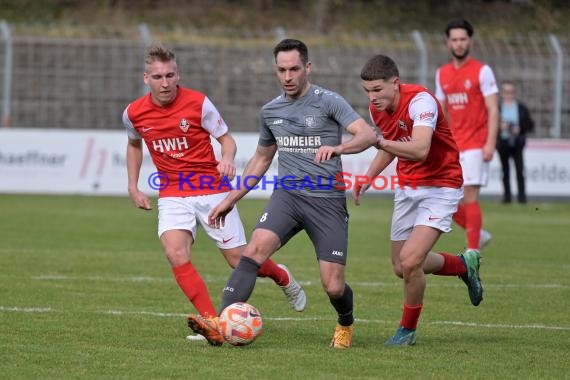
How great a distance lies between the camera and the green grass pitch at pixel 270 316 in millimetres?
6555

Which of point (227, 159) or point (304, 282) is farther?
point (304, 282)

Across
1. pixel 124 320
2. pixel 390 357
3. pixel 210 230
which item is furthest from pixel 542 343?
pixel 124 320

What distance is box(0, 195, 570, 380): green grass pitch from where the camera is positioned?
6.55 metres

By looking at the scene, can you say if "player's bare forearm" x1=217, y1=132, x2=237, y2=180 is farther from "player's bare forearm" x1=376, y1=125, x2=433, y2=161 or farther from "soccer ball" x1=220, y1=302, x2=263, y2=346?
"player's bare forearm" x1=376, y1=125, x2=433, y2=161

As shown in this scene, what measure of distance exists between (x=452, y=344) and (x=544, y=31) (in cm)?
2747

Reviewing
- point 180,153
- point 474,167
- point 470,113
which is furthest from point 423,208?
point 470,113

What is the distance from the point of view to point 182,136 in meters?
8.13

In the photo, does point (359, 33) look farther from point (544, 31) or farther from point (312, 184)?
A: point (312, 184)

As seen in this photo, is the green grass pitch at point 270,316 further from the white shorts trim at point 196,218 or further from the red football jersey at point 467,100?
the red football jersey at point 467,100

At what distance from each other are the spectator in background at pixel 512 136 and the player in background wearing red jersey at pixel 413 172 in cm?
1232

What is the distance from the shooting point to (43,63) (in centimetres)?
2370

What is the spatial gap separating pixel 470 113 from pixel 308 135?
16.0ft

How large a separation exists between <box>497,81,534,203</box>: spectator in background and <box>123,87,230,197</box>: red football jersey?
12.6 metres

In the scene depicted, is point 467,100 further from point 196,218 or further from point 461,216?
point 196,218
